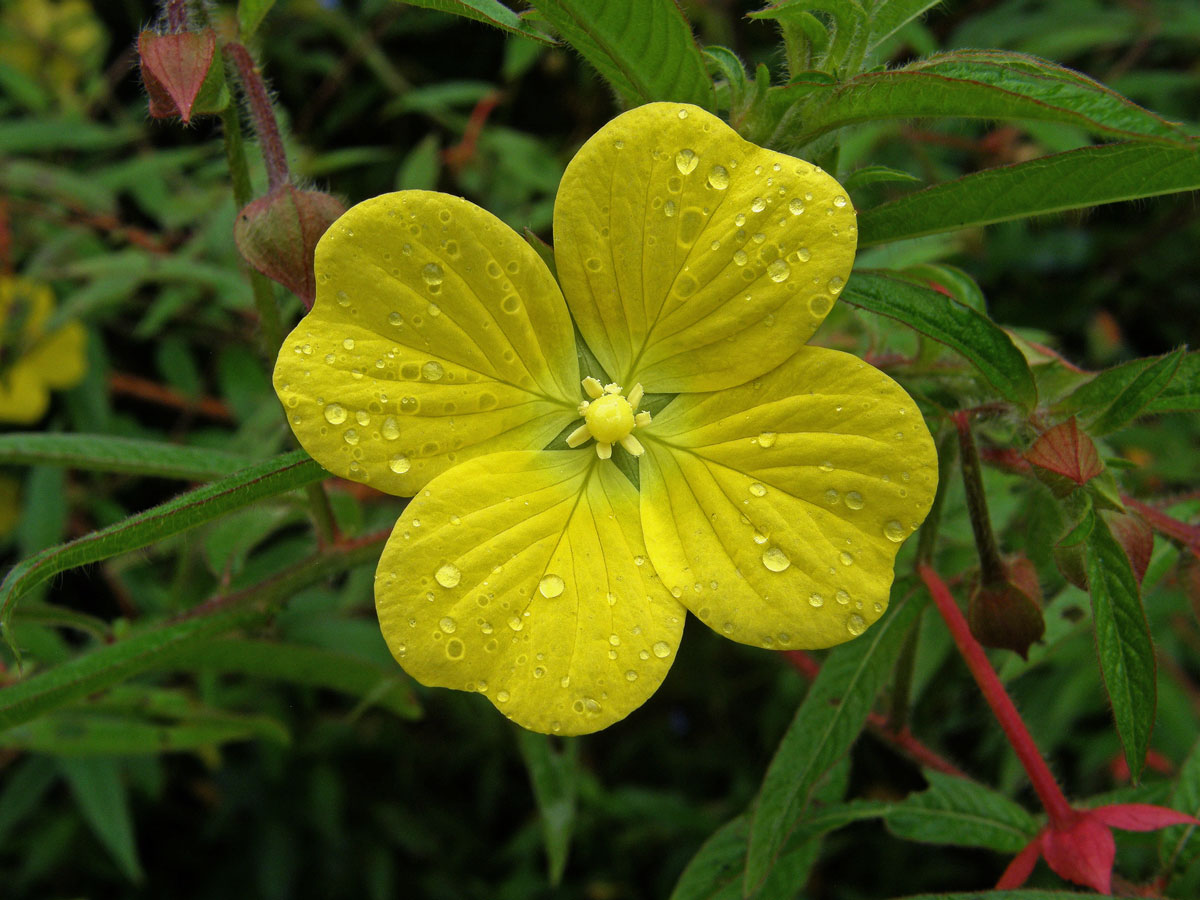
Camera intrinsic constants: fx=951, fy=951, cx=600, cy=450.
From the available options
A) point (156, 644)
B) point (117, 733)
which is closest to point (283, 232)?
point (156, 644)

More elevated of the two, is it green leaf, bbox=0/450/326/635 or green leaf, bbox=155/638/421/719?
green leaf, bbox=0/450/326/635

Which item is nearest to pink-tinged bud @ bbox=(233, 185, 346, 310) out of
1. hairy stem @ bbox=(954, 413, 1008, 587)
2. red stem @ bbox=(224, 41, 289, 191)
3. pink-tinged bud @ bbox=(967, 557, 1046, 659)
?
red stem @ bbox=(224, 41, 289, 191)

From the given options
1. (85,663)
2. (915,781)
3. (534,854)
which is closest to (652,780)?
(534,854)

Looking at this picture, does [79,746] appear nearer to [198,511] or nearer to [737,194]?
[198,511]

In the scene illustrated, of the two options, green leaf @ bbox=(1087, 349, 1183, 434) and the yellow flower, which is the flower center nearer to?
green leaf @ bbox=(1087, 349, 1183, 434)

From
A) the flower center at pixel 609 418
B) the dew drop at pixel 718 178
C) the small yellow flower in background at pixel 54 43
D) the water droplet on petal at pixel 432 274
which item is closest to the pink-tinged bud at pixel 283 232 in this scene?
the water droplet on petal at pixel 432 274

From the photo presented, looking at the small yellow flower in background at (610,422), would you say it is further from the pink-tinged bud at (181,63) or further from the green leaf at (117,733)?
the green leaf at (117,733)
